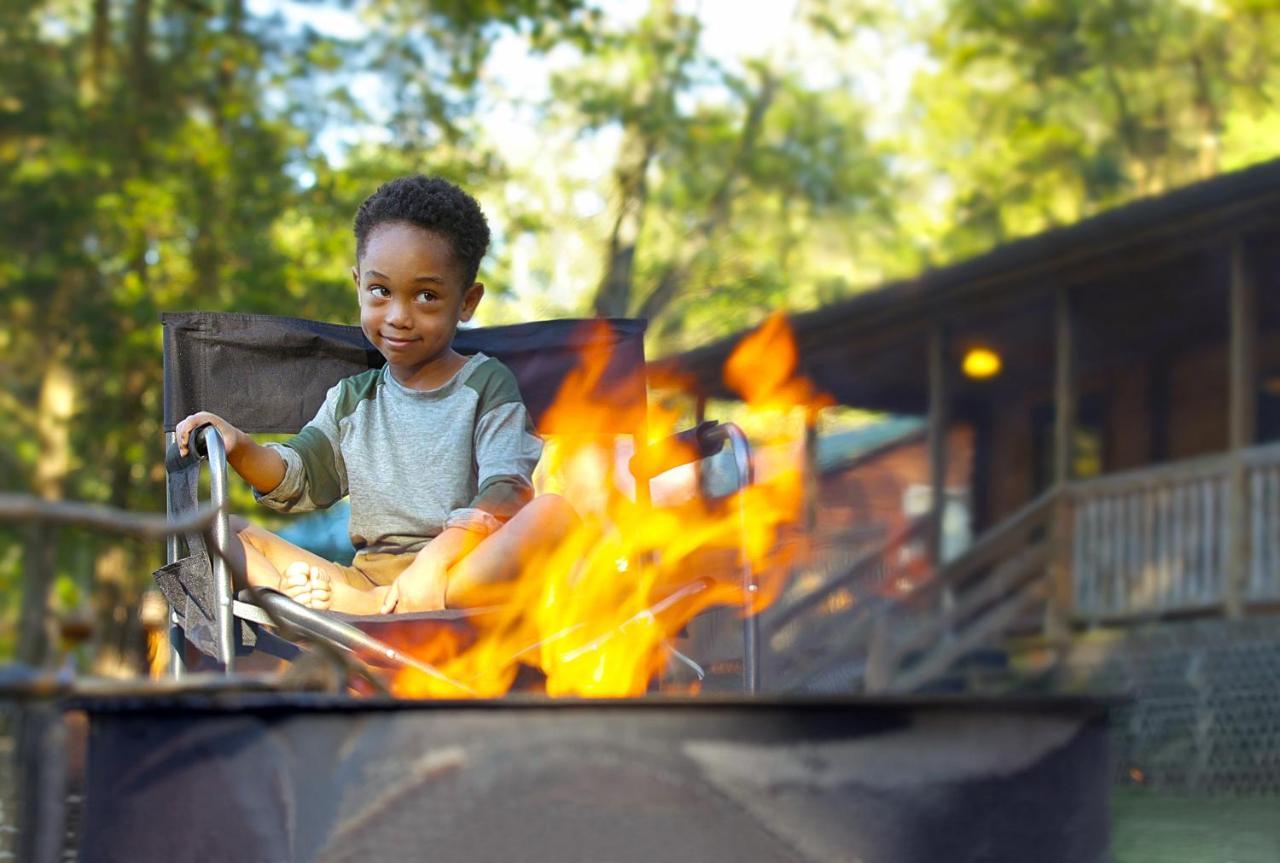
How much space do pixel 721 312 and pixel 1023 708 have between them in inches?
829

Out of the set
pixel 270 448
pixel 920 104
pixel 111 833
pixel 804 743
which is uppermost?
pixel 920 104

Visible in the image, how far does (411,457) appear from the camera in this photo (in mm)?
3344

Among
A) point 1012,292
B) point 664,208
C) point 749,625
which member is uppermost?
point 664,208

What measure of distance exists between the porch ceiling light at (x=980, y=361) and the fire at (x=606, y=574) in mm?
11023

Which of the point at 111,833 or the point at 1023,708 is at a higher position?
the point at 1023,708

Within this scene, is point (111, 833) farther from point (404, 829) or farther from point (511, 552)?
point (511, 552)

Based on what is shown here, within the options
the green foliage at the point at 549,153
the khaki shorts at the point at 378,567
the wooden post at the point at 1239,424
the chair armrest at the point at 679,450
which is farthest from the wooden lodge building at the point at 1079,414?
the khaki shorts at the point at 378,567

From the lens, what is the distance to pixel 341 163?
16.2 metres

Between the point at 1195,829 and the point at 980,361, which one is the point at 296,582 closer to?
the point at 1195,829

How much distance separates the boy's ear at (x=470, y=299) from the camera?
342 cm

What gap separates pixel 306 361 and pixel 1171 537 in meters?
7.92

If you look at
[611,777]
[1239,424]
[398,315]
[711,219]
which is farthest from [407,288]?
[711,219]

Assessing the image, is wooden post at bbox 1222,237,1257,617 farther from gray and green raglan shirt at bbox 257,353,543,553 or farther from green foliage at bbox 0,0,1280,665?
gray and green raglan shirt at bbox 257,353,543,553

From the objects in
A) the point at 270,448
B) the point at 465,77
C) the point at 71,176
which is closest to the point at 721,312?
the point at 465,77
